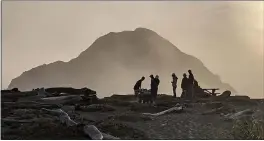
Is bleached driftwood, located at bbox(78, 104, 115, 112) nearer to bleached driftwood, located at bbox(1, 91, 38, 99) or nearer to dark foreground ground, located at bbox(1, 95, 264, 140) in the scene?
dark foreground ground, located at bbox(1, 95, 264, 140)

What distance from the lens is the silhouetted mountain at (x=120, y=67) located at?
8.77 metres

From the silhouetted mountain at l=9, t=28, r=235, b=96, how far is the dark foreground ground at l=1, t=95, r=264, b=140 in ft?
0.91

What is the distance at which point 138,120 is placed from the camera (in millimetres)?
8570

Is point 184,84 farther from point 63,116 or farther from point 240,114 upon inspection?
point 63,116

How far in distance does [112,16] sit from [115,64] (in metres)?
0.82

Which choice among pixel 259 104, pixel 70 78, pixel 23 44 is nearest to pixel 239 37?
pixel 259 104

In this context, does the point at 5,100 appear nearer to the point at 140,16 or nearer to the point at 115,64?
the point at 115,64

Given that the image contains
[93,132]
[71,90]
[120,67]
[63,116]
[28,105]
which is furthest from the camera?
[120,67]

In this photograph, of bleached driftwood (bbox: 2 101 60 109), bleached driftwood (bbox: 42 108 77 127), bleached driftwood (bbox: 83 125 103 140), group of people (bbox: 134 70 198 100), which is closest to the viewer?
bleached driftwood (bbox: 83 125 103 140)

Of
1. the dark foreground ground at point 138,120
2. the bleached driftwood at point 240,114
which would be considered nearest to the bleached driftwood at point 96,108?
the dark foreground ground at point 138,120

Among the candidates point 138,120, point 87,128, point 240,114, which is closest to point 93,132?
point 87,128

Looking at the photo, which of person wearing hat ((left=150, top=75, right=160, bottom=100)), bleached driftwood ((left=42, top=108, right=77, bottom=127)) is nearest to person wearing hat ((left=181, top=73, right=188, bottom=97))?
person wearing hat ((left=150, top=75, right=160, bottom=100))

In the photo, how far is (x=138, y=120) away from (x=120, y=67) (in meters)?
0.95

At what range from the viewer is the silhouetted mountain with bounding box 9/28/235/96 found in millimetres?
8773
